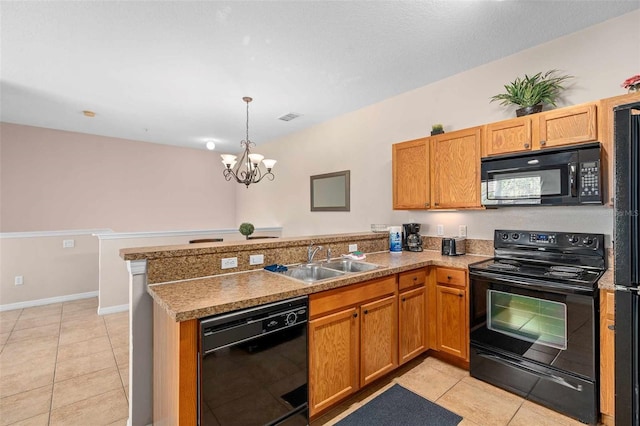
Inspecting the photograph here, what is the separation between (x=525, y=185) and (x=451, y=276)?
974mm

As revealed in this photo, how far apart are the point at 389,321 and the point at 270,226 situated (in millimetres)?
4170

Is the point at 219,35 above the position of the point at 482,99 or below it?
above

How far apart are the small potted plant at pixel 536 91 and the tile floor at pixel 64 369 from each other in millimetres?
4013

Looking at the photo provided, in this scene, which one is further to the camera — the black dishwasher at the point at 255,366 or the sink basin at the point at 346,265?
the sink basin at the point at 346,265

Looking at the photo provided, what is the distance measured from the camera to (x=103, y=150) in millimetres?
5738

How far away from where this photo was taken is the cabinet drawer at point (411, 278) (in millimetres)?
2545

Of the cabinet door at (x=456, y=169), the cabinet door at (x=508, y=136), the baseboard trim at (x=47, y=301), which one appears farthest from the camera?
the baseboard trim at (x=47, y=301)

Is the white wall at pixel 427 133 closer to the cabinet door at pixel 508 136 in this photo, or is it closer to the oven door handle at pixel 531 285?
the cabinet door at pixel 508 136

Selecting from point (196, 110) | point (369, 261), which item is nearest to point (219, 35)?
point (196, 110)

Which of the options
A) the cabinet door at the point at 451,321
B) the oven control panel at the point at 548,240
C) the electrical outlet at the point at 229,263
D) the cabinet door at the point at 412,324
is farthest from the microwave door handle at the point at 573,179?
the electrical outlet at the point at 229,263

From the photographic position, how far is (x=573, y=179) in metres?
2.21

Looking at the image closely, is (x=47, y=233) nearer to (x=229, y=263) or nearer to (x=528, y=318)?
(x=229, y=263)

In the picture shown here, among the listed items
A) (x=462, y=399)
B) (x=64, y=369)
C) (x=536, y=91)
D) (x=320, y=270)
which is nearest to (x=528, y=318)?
(x=462, y=399)

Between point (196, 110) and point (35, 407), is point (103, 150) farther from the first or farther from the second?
point (35, 407)
